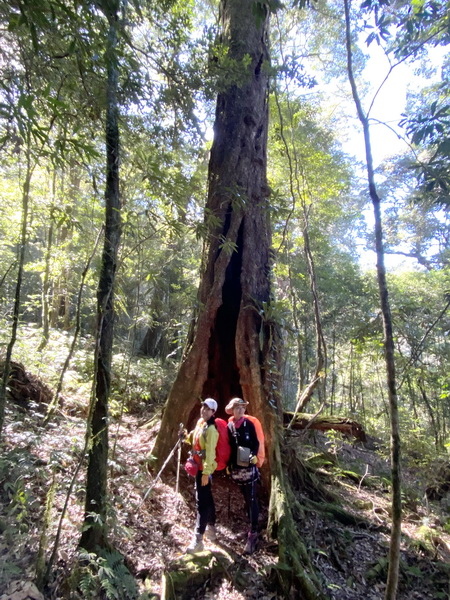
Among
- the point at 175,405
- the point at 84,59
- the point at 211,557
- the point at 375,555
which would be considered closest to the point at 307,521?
the point at 375,555

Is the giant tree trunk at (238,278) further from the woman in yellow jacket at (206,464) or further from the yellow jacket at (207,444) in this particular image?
the yellow jacket at (207,444)

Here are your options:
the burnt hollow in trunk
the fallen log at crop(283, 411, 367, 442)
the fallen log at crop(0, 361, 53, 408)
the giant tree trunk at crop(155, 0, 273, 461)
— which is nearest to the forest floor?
the fallen log at crop(0, 361, 53, 408)

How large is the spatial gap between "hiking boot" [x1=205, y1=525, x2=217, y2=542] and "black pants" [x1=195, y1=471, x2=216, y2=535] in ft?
0.17

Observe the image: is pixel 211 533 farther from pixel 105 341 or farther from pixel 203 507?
pixel 105 341

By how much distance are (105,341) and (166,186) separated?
1654 mm

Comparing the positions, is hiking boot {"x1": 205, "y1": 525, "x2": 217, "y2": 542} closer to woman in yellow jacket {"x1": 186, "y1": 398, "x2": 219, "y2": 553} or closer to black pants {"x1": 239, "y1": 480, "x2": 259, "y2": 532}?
woman in yellow jacket {"x1": 186, "y1": 398, "x2": 219, "y2": 553}

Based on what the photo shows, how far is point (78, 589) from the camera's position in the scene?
2.86 metres

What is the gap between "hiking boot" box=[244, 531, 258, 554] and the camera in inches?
156

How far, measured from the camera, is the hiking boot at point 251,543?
3974 millimetres

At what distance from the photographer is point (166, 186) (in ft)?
11.6

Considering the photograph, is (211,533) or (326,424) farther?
(326,424)

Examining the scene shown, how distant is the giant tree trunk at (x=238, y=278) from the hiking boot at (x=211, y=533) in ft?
2.38

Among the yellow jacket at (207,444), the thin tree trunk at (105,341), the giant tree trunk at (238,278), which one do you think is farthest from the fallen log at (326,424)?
the thin tree trunk at (105,341)

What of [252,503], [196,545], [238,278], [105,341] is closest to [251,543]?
[252,503]
